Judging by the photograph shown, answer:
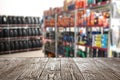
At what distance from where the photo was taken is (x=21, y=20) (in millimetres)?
8391

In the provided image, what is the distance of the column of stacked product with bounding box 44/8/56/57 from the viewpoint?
598cm

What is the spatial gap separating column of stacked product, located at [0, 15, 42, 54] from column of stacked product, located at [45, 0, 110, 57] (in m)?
3.29

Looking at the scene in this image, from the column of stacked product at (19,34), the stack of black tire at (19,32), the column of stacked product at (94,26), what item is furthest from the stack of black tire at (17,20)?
the column of stacked product at (94,26)

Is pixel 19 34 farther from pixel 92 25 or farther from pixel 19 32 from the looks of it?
pixel 92 25

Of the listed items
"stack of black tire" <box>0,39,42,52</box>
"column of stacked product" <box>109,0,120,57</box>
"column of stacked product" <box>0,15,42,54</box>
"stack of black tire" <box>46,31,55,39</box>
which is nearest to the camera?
"column of stacked product" <box>109,0,120,57</box>

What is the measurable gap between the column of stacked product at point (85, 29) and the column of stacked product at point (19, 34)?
3.29 meters

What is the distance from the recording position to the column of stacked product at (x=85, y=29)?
334 centimetres

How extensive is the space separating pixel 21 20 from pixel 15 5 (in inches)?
48.0

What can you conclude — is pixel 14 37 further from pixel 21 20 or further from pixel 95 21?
pixel 95 21

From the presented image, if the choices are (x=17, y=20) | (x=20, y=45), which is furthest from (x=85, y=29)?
(x=17, y=20)

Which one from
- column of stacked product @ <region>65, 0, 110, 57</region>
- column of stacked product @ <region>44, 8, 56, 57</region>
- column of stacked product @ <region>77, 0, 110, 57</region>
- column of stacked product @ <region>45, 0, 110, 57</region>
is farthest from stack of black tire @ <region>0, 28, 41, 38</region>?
column of stacked product @ <region>77, 0, 110, 57</region>

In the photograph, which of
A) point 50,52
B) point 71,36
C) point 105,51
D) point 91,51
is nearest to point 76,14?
point 71,36

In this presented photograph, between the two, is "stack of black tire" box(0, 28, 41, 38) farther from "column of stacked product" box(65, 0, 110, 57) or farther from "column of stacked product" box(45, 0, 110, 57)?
"column of stacked product" box(65, 0, 110, 57)

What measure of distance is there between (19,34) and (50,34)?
2.58m
